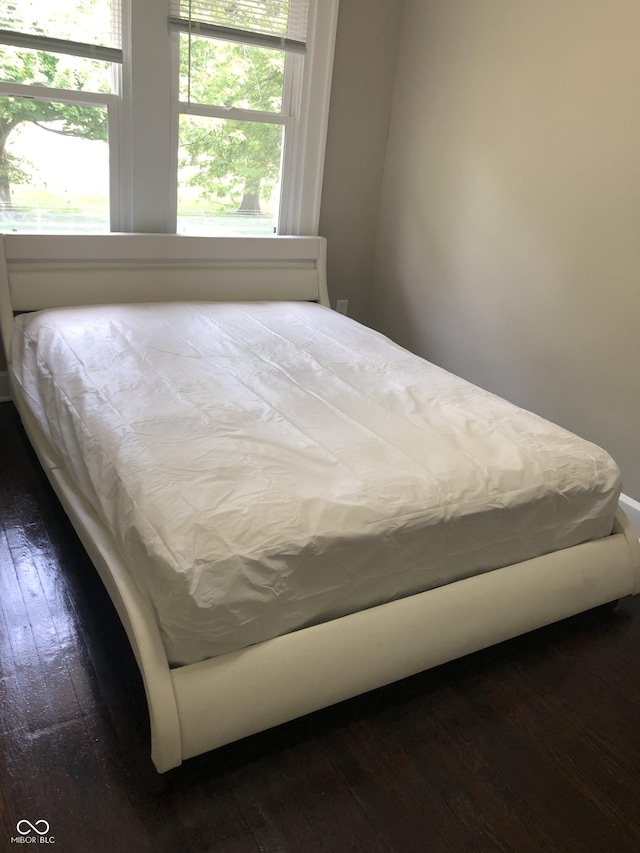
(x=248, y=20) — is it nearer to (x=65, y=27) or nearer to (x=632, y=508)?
(x=65, y=27)

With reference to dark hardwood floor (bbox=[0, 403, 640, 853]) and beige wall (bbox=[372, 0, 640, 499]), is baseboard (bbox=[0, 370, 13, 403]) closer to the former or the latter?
dark hardwood floor (bbox=[0, 403, 640, 853])

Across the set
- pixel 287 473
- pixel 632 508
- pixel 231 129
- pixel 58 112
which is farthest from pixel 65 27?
pixel 632 508

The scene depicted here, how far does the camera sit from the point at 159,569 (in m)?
1.41

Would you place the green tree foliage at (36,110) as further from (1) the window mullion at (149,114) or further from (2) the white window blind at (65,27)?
(1) the window mullion at (149,114)

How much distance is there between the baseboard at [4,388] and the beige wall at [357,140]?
1837 millimetres

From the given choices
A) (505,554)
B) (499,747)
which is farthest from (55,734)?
(505,554)

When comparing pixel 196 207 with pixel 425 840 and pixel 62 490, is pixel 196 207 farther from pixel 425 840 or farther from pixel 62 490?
pixel 425 840

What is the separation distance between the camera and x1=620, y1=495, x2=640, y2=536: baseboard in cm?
256

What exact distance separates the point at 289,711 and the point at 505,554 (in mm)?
736

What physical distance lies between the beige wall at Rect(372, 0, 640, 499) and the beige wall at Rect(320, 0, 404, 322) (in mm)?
78

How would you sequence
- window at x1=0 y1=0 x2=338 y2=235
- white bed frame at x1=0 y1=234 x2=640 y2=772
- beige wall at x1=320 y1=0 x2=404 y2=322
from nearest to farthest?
white bed frame at x1=0 y1=234 x2=640 y2=772, window at x1=0 y1=0 x2=338 y2=235, beige wall at x1=320 y1=0 x2=404 y2=322
